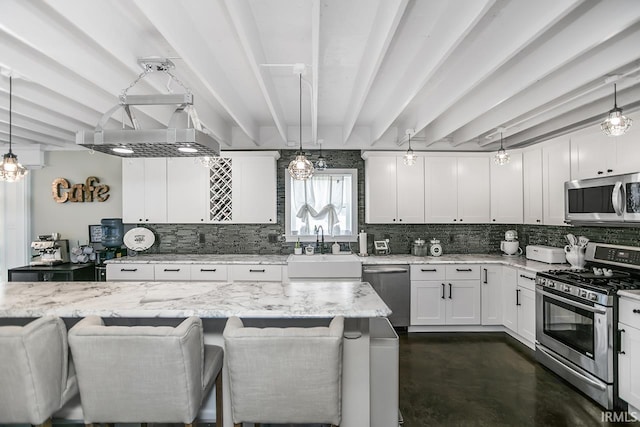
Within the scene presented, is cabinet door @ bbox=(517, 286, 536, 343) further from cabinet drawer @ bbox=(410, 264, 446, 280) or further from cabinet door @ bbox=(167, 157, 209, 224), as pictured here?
cabinet door @ bbox=(167, 157, 209, 224)

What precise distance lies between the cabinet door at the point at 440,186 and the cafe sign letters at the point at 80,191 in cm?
452

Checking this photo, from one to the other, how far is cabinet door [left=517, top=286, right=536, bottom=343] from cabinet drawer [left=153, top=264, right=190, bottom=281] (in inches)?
153

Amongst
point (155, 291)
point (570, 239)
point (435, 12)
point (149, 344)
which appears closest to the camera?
point (149, 344)

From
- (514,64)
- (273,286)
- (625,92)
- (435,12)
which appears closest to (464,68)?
(514,64)

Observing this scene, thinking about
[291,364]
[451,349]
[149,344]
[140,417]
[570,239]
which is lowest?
[451,349]

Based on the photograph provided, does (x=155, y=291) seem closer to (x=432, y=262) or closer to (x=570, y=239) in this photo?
(x=432, y=262)

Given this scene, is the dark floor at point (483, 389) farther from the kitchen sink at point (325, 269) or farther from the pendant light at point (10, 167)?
the pendant light at point (10, 167)

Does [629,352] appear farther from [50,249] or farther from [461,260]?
[50,249]

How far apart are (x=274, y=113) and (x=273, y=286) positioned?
5.54 ft

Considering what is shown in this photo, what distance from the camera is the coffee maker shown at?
14.3ft

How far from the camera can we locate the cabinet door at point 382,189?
454 cm

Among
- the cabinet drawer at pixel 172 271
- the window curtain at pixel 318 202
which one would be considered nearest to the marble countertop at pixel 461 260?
the window curtain at pixel 318 202

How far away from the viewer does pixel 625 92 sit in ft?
9.21

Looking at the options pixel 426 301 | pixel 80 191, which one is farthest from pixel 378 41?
pixel 80 191
